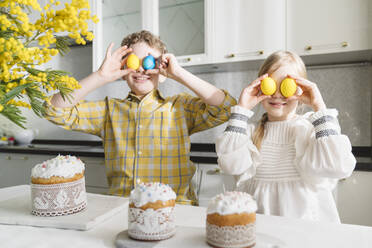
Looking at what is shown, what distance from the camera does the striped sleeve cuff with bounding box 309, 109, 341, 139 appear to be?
991mm

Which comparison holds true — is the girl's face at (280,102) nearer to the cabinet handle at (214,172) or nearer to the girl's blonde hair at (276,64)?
the girl's blonde hair at (276,64)

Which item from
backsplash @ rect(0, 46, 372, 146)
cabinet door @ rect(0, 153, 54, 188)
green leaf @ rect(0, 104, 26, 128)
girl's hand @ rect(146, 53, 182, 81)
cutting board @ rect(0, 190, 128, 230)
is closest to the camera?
green leaf @ rect(0, 104, 26, 128)

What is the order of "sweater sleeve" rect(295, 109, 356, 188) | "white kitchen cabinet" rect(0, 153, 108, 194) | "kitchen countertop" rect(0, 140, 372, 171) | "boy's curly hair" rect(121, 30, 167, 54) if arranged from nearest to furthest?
1. "sweater sleeve" rect(295, 109, 356, 188)
2. "boy's curly hair" rect(121, 30, 167, 54)
3. "kitchen countertop" rect(0, 140, 372, 171)
4. "white kitchen cabinet" rect(0, 153, 108, 194)

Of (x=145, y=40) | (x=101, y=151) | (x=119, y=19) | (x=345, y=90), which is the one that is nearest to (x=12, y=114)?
(x=145, y=40)

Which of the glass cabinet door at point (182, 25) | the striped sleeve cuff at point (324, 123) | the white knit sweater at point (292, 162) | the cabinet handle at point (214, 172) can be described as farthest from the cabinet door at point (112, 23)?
the striped sleeve cuff at point (324, 123)

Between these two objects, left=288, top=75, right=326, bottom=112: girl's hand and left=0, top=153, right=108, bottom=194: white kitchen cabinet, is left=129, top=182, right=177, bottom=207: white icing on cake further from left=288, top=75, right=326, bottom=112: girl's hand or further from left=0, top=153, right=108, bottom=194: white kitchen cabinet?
left=0, top=153, right=108, bottom=194: white kitchen cabinet

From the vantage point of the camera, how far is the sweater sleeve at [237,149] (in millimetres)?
1062

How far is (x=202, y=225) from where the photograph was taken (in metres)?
0.73

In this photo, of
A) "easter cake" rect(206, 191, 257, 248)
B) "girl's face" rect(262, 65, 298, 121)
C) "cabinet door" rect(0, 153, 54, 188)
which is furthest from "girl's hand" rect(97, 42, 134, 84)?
"cabinet door" rect(0, 153, 54, 188)

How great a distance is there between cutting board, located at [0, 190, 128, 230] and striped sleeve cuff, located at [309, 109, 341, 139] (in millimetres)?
677

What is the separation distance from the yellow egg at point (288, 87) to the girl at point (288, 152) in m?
0.05

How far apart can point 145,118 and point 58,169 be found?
610 mm

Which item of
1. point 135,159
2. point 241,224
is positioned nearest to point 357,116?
point 135,159

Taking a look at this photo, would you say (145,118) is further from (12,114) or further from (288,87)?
(12,114)
